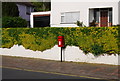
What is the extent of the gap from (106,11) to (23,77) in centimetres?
1345

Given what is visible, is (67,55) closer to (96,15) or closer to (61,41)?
(61,41)

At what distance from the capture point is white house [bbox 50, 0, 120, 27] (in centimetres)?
1980

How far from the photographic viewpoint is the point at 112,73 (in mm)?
10664

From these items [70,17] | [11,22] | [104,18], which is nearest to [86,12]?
[104,18]

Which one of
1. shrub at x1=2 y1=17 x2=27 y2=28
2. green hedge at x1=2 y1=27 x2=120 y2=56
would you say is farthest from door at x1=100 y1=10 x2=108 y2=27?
Result: shrub at x1=2 y1=17 x2=27 y2=28

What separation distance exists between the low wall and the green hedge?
0.24 metres

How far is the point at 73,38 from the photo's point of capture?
14453 millimetres

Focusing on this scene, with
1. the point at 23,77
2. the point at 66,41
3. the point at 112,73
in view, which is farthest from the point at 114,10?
the point at 23,77

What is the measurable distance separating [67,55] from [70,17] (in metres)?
8.18

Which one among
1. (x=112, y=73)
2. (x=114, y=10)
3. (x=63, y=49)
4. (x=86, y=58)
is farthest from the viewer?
(x=114, y=10)

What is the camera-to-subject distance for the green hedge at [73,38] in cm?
1317

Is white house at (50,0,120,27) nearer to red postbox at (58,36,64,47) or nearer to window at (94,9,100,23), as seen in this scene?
window at (94,9,100,23)

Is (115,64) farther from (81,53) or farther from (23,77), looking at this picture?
(23,77)

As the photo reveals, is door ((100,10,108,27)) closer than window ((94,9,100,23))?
Yes
